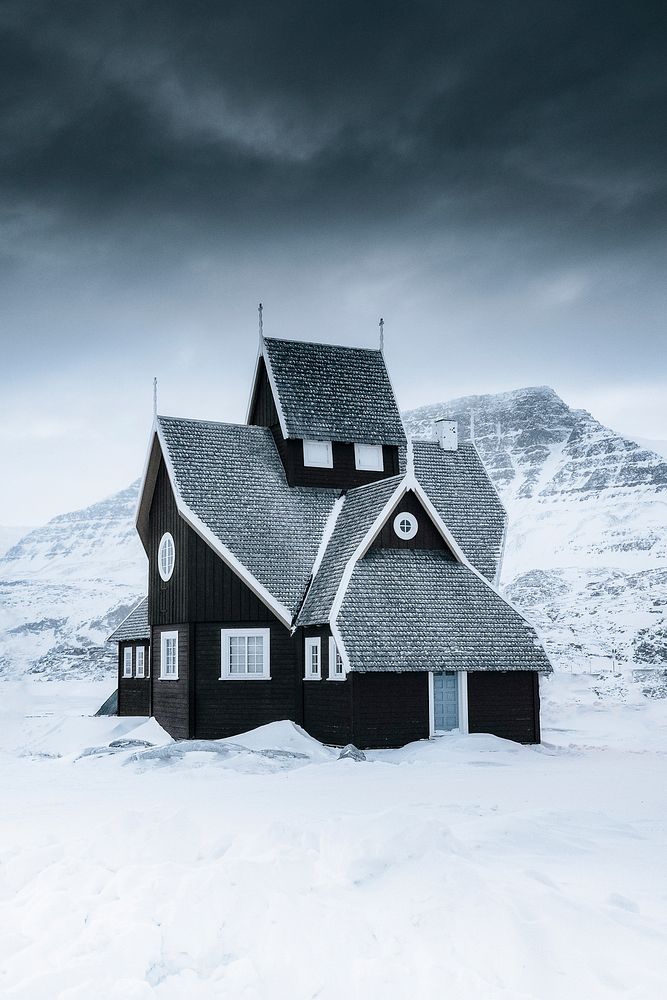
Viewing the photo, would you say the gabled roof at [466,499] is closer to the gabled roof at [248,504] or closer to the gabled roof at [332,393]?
the gabled roof at [332,393]

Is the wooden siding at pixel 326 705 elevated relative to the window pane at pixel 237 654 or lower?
lower

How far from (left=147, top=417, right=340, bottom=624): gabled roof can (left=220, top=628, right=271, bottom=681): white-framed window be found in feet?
3.43

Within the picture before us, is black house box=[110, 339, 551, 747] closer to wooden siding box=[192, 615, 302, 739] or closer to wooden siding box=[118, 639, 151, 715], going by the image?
wooden siding box=[192, 615, 302, 739]

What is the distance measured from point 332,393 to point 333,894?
24473 millimetres

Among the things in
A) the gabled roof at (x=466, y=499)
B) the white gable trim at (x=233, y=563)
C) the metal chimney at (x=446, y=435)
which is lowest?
the white gable trim at (x=233, y=563)

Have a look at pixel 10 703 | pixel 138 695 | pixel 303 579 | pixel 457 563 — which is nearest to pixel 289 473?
pixel 303 579

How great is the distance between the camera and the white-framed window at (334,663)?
26.0 meters

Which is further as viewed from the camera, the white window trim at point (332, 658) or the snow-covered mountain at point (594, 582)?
the snow-covered mountain at point (594, 582)

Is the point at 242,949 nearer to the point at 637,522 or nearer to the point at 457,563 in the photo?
the point at 457,563

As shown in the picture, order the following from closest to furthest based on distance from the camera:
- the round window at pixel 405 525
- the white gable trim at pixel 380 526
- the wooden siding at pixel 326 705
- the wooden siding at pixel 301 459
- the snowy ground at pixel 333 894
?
the snowy ground at pixel 333 894, the wooden siding at pixel 326 705, the white gable trim at pixel 380 526, the round window at pixel 405 525, the wooden siding at pixel 301 459

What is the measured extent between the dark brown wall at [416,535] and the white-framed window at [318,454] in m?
4.51

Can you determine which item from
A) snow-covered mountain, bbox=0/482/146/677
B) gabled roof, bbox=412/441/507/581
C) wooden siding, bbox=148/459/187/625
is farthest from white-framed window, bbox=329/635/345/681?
snow-covered mountain, bbox=0/482/146/677

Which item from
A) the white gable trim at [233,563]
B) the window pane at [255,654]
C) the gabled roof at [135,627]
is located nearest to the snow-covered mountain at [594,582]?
the gabled roof at [135,627]

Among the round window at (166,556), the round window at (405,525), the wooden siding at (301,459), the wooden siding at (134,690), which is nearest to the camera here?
the round window at (405,525)
